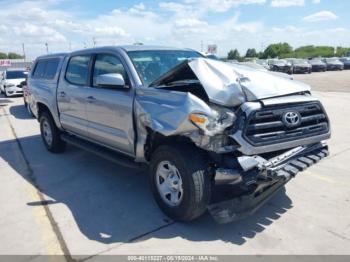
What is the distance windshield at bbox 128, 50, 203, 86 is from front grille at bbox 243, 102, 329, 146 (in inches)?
61.8

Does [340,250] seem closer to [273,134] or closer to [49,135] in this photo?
[273,134]

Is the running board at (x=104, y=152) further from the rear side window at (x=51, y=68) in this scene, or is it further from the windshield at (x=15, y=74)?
the windshield at (x=15, y=74)

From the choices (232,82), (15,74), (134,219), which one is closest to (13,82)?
(15,74)

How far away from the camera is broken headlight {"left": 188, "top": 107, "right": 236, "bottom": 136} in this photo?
3396 mm

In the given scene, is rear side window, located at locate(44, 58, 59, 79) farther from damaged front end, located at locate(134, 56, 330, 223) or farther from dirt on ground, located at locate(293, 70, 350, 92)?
dirt on ground, located at locate(293, 70, 350, 92)

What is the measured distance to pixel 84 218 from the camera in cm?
410

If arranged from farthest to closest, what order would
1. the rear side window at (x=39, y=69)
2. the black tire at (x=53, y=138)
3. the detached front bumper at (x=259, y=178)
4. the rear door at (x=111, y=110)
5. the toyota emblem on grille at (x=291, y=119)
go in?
the rear side window at (x=39, y=69) → the black tire at (x=53, y=138) → the rear door at (x=111, y=110) → the toyota emblem on grille at (x=291, y=119) → the detached front bumper at (x=259, y=178)

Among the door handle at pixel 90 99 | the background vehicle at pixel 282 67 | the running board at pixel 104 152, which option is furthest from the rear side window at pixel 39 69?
the background vehicle at pixel 282 67

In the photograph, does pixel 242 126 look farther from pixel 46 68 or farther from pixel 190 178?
pixel 46 68

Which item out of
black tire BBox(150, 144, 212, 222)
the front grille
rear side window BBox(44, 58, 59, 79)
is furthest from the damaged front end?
rear side window BBox(44, 58, 59, 79)

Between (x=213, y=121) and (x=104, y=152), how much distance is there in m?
2.22

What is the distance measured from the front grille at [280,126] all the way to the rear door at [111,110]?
1614mm

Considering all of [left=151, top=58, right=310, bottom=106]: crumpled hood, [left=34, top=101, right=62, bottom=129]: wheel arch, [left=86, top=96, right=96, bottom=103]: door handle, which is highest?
[left=151, top=58, right=310, bottom=106]: crumpled hood

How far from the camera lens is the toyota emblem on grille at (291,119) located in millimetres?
3611
